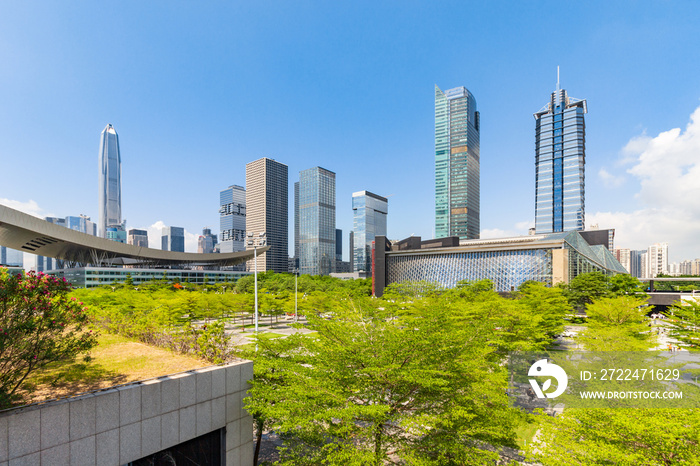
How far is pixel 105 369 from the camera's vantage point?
30.8ft

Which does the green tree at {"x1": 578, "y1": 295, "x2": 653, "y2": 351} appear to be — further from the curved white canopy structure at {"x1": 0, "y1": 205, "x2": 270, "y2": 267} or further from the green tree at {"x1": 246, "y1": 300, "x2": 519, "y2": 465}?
the curved white canopy structure at {"x1": 0, "y1": 205, "x2": 270, "y2": 267}

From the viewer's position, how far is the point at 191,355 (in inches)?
441

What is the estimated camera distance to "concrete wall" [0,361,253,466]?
654 cm

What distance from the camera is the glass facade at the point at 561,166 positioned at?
13912 centimetres

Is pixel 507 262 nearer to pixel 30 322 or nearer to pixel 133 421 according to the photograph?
pixel 133 421

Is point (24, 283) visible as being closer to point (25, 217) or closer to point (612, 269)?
point (25, 217)

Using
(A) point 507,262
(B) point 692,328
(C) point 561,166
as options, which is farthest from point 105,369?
(C) point 561,166

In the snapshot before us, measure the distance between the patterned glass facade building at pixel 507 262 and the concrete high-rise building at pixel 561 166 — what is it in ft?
204

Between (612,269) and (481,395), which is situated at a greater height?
(481,395)

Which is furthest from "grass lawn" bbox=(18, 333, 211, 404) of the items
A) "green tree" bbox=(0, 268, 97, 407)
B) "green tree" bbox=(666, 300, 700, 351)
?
"green tree" bbox=(666, 300, 700, 351)

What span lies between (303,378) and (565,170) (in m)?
168

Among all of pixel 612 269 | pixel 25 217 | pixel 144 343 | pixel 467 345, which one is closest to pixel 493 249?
pixel 612 269

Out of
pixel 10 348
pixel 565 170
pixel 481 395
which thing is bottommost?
pixel 481 395

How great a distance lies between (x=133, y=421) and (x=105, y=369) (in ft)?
7.97
